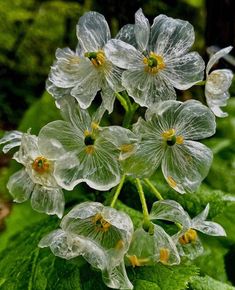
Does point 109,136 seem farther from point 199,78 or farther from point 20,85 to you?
→ point 20,85

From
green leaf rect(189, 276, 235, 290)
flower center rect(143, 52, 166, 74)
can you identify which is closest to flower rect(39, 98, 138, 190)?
flower center rect(143, 52, 166, 74)

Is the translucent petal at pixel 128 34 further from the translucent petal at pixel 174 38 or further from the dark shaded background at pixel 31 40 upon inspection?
the dark shaded background at pixel 31 40

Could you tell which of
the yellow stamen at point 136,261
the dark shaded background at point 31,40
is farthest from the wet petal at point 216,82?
the dark shaded background at point 31,40

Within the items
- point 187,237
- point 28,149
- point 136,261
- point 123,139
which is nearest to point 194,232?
point 187,237

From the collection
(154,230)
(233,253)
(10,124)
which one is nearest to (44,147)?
(154,230)

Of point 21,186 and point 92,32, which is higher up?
point 92,32

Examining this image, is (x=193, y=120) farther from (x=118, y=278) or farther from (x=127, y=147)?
(x=118, y=278)

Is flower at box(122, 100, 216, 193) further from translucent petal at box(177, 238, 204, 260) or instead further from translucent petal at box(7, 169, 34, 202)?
translucent petal at box(7, 169, 34, 202)
